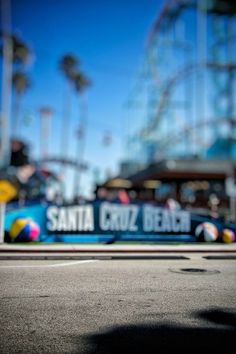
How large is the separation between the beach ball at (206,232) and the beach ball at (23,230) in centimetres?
630

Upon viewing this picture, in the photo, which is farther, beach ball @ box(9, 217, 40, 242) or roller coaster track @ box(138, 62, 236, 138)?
roller coaster track @ box(138, 62, 236, 138)

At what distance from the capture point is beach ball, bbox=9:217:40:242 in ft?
45.6

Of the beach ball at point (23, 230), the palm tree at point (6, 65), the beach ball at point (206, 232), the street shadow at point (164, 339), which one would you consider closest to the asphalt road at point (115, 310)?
the street shadow at point (164, 339)

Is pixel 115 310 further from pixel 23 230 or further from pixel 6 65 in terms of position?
pixel 6 65

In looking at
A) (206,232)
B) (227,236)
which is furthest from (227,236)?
(206,232)

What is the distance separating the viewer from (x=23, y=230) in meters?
13.9

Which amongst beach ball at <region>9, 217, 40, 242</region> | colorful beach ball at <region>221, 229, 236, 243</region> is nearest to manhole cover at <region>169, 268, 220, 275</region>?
beach ball at <region>9, 217, 40, 242</region>

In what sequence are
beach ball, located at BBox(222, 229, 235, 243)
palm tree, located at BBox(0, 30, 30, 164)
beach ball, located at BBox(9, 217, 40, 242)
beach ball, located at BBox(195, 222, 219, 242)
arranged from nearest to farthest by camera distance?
beach ball, located at BBox(9, 217, 40, 242) → beach ball, located at BBox(195, 222, 219, 242) → beach ball, located at BBox(222, 229, 235, 243) → palm tree, located at BBox(0, 30, 30, 164)

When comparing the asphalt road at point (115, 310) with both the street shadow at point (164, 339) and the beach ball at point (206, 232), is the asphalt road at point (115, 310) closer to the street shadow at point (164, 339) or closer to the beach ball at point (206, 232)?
the street shadow at point (164, 339)

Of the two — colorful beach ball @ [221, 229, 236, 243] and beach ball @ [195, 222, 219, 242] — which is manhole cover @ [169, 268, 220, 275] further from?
colorful beach ball @ [221, 229, 236, 243]

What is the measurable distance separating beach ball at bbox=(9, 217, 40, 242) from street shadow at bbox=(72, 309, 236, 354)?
9710 millimetres

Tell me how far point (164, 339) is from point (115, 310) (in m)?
1.21

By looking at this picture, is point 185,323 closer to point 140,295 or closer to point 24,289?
point 140,295

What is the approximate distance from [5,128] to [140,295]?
29.3m
